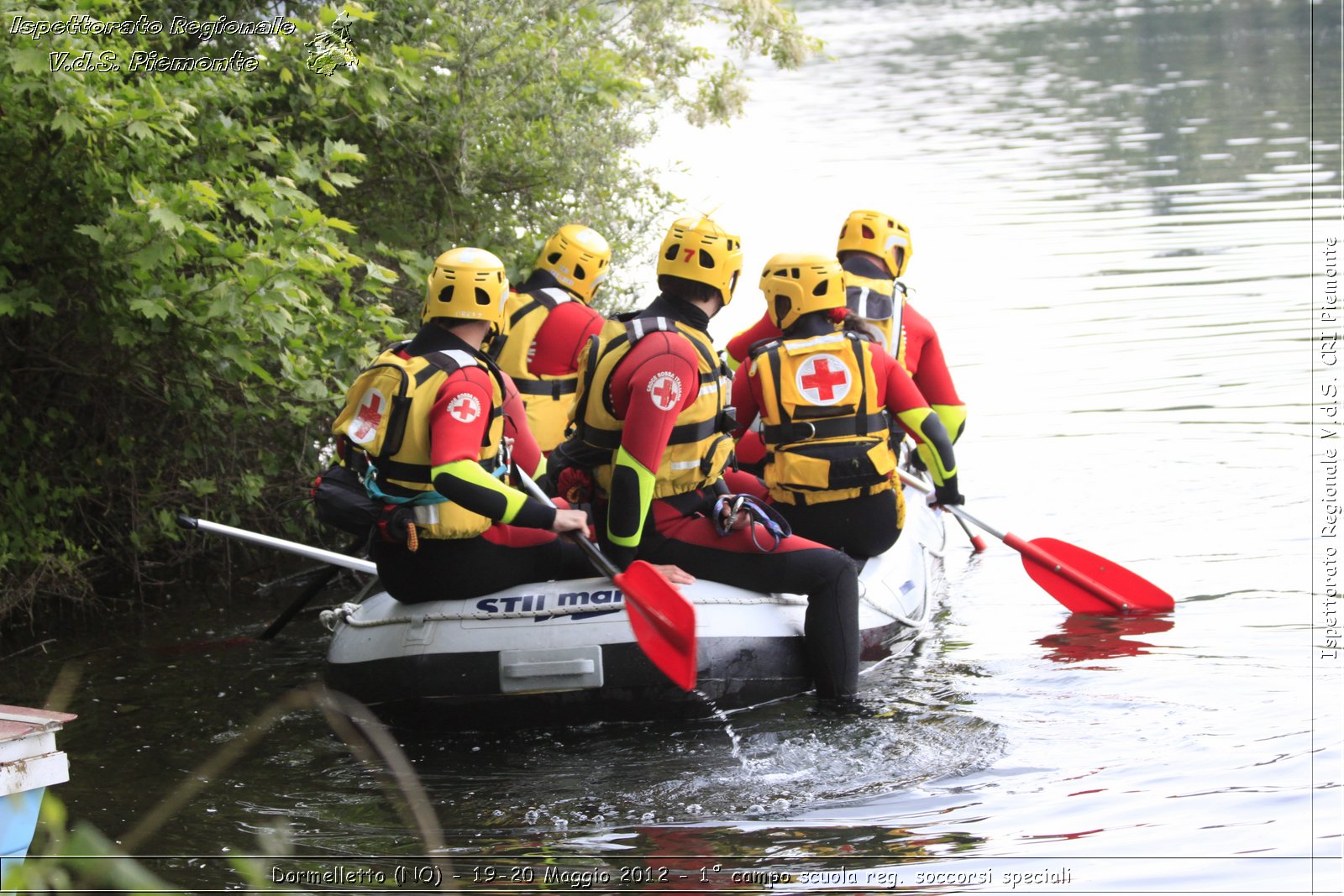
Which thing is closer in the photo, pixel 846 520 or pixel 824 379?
pixel 824 379

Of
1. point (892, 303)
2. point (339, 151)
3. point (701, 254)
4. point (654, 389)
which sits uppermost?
point (339, 151)

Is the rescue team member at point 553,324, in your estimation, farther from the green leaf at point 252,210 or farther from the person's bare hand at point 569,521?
the person's bare hand at point 569,521

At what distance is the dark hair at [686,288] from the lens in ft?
18.7

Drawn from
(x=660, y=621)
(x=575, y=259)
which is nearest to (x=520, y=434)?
(x=575, y=259)

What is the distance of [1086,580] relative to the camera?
23.9 ft

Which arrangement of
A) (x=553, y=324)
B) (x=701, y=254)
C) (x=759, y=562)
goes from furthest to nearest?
(x=553, y=324)
(x=759, y=562)
(x=701, y=254)

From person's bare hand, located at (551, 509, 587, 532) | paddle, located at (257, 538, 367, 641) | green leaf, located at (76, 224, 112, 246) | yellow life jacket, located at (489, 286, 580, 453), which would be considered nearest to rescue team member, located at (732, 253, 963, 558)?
person's bare hand, located at (551, 509, 587, 532)

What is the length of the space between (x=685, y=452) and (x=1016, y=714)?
165 cm

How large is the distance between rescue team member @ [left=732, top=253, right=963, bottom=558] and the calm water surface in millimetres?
719

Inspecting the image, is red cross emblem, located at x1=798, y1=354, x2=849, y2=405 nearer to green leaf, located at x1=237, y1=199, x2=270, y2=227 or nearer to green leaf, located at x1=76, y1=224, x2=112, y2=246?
green leaf, located at x1=237, y1=199, x2=270, y2=227

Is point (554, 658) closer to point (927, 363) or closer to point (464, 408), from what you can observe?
point (464, 408)

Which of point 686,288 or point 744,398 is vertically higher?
point 686,288

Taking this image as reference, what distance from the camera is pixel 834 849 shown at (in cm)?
471

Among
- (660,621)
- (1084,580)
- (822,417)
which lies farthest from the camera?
(1084,580)
